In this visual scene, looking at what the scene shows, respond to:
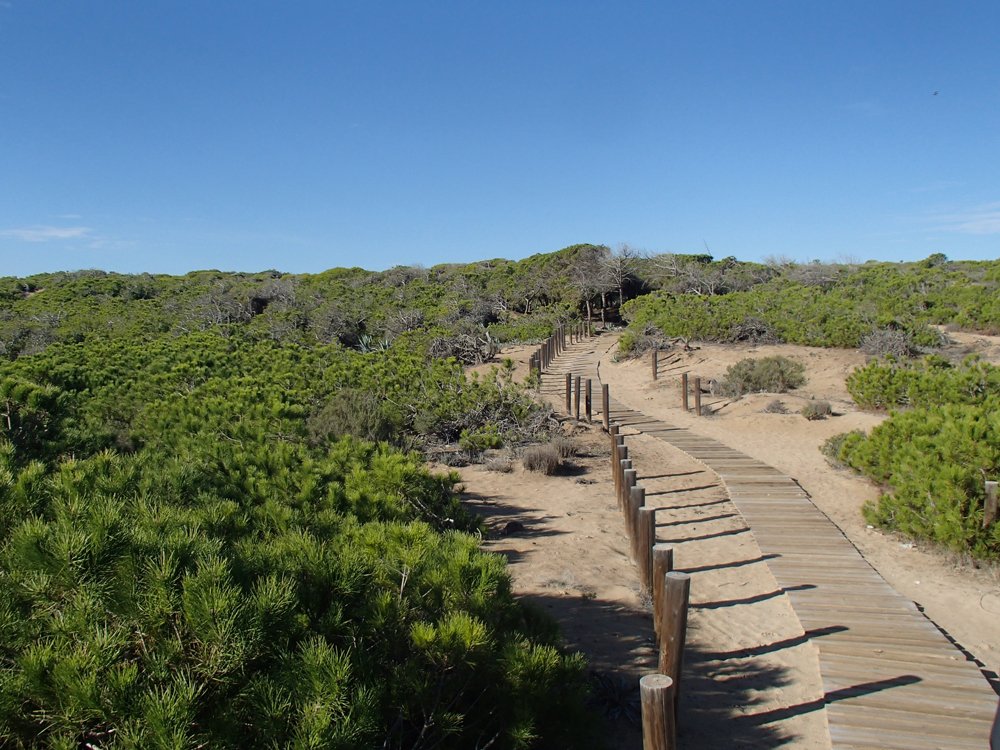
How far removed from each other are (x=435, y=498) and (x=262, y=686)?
387 cm

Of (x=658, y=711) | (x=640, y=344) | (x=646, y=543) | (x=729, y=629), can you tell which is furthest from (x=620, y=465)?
(x=640, y=344)

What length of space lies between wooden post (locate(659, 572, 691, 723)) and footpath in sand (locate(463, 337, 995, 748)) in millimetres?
565

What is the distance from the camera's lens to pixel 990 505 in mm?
6637

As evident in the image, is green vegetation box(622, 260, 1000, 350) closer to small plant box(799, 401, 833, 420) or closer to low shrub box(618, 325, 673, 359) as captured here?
→ low shrub box(618, 325, 673, 359)

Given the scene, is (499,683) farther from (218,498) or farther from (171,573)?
(218,498)

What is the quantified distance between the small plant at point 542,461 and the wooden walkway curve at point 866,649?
10.4ft

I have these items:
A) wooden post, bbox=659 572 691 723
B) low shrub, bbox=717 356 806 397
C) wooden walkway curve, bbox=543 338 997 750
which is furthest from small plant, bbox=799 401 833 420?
wooden post, bbox=659 572 691 723

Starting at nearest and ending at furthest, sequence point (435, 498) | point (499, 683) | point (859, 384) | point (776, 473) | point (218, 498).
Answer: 1. point (499, 683)
2. point (218, 498)
3. point (435, 498)
4. point (776, 473)
5. point (859, 384)

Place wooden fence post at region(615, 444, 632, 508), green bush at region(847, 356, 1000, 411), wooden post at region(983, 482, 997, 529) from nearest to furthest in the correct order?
wooden post at region(983, 482, 997, 529), wooden fence post at region(615, 444, 632, 508), green bush at region(847, 356, 1000, 411)

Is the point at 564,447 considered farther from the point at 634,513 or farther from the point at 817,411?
the point at 817,411

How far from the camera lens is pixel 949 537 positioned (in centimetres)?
704

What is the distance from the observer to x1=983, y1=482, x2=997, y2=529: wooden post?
6590mm

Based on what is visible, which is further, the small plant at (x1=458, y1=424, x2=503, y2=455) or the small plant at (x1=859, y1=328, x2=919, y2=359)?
the small plant at (x1=859, y1=328, x2=919, y2=359)

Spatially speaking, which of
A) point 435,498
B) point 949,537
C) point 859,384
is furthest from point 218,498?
point 859,384
